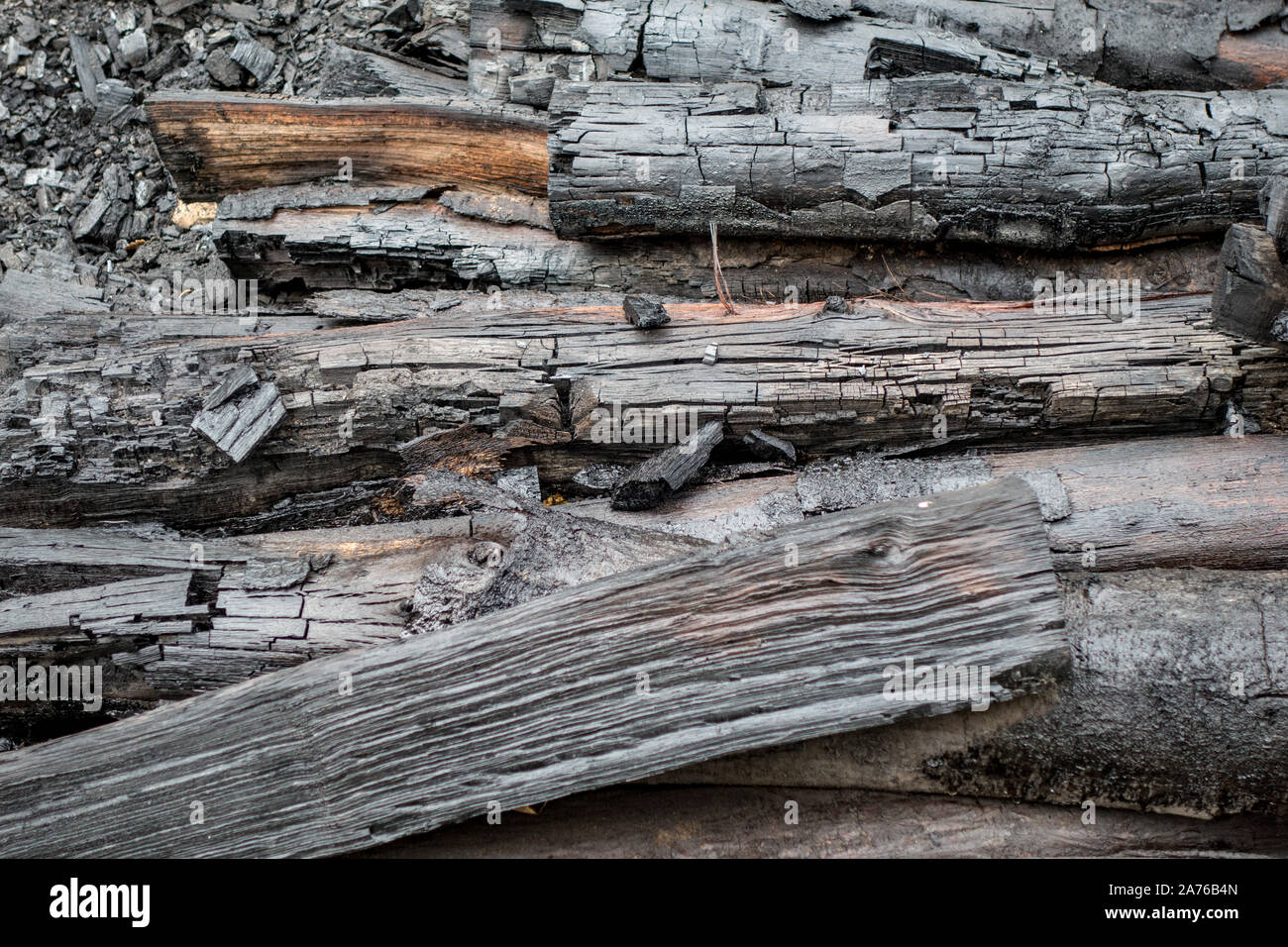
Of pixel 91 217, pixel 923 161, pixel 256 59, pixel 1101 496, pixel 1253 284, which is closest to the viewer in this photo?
pixel 1101 496

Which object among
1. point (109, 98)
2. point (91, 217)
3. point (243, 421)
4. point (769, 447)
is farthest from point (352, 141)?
point (769, 447)

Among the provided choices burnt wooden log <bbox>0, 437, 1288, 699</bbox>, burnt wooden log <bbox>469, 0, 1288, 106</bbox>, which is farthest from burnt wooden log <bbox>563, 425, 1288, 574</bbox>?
burnt wooden log <bbox>469, 0, 1288, 106</bbox>

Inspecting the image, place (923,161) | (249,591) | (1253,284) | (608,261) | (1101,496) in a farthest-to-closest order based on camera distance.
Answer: (608,261)
(923,161)
(1253,284)
(1101,496)
(249,591)

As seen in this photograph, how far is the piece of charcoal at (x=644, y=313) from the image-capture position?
3.75 meters

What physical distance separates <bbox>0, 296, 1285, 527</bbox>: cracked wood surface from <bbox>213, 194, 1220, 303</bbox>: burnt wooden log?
21.1 inches

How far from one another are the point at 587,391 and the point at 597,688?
1364 mm

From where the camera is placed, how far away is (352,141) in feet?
15.4

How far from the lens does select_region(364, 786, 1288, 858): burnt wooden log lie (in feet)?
9.62

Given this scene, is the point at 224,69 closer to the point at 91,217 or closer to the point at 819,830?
the point at 91,217

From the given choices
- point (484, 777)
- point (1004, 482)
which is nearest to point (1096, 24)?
point (1004, 482)

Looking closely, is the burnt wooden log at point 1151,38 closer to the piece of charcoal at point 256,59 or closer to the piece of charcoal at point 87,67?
the piece of charcoal at point 256,59

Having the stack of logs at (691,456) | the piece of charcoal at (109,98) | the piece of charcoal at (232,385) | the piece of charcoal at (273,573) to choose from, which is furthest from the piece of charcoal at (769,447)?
the piece of charcoal at (109,98)

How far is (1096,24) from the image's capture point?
4.86 metres

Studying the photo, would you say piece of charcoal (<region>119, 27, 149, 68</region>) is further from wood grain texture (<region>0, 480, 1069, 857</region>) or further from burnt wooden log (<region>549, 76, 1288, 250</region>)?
wood grain texture (<region>0, 480, 1069, 857</region>)
